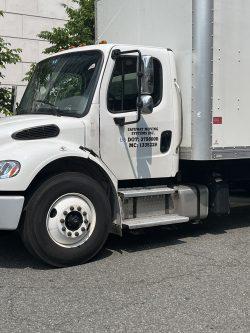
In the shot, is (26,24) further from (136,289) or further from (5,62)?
(136,289)

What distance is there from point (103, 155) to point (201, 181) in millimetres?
1788

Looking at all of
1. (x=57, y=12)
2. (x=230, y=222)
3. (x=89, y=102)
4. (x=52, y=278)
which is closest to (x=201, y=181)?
(x=230, y=222)

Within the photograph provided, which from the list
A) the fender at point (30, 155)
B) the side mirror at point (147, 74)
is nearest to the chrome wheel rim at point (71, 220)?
the fender at point (30, 155)

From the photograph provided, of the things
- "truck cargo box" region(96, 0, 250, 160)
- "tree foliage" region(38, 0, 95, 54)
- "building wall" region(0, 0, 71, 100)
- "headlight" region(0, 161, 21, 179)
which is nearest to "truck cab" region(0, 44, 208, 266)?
"headlight" region(0, 161, 21, 179)

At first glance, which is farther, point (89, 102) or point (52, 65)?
point (52, 65)

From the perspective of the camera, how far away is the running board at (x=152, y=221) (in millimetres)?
6007

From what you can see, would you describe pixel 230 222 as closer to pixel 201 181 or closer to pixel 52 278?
pixel 201 181

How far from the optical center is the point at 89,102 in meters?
5.94

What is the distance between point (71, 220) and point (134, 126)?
141 centimetres

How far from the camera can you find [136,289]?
489 cm

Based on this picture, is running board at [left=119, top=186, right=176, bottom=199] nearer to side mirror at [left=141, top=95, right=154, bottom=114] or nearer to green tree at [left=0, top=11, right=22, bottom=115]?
side mirror at [left=141, top=95, right=154, bottom=114]

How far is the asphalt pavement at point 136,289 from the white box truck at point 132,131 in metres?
0.38

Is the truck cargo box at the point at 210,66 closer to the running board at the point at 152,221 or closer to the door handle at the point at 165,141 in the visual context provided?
the door handle at the point at 165,141

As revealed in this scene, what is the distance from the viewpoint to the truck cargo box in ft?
20.9
